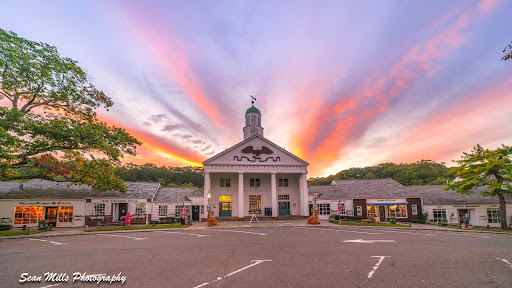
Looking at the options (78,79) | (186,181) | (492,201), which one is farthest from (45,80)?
(186,181)

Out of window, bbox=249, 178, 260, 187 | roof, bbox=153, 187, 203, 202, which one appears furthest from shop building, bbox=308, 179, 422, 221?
roof, bbox=153, 187, 203, 202

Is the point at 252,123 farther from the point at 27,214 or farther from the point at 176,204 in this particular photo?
the point at 27,214

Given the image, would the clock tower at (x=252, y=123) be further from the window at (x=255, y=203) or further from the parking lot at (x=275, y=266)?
the parking lot at (x=275, y=266)

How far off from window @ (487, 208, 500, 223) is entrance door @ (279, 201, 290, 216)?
2436 centimetres

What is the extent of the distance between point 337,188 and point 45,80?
37.2 metres

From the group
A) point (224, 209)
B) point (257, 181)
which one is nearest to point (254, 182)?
point (257, 181)

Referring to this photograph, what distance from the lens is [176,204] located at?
31.7 m

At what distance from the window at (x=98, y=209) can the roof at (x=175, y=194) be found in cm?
567

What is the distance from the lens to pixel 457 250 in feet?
38.4

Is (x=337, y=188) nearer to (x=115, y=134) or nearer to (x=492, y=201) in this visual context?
(x=492, y=201)

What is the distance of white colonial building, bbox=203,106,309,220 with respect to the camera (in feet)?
104

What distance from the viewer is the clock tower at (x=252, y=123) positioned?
37975mm

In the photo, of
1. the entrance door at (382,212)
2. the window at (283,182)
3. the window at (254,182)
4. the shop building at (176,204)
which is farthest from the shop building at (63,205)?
the entrance door at (382,212)

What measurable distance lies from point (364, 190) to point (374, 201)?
8.54ft
